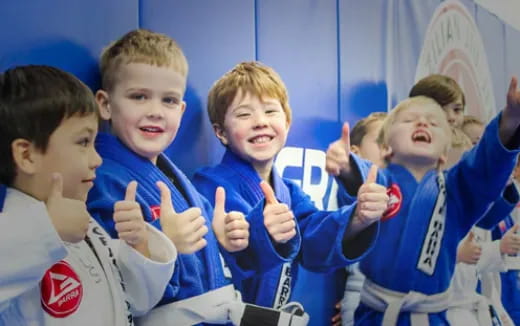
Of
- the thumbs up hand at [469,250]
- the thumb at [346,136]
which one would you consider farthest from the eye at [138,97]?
the thumbs up hand at [469,250]

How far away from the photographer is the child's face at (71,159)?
1326mm

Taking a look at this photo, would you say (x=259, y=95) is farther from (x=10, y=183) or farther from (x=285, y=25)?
(x=10, y=183)

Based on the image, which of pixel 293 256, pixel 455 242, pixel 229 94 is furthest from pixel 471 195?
pixel 229 94

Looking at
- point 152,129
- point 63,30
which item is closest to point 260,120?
point 152,129

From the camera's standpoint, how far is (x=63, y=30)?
4.77 feet

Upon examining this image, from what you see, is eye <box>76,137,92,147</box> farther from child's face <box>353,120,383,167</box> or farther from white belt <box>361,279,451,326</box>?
white belt <box>361,279,451,326</box>

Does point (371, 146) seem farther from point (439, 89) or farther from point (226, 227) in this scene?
point (226, 227)

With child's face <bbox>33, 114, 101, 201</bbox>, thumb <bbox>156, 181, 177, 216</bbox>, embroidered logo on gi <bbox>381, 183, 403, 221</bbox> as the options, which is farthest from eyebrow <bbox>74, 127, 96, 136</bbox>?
embroidered logo on gi <bbox>381, 183, 403, 221</bbox>

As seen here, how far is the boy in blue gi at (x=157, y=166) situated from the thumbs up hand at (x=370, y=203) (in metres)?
0.55

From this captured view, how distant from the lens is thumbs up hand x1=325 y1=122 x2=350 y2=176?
208cm

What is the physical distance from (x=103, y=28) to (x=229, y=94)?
39 centimetres

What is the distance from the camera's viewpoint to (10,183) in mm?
1305

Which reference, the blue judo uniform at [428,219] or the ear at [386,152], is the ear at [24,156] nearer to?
the blue judo uniform at [428,219]


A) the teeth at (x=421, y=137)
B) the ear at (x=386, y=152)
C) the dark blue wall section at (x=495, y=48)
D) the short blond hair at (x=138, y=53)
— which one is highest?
the dark blue wall section at (x=495, y=48)
